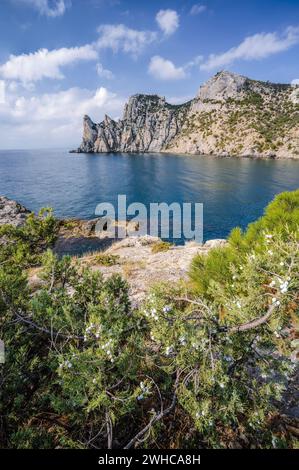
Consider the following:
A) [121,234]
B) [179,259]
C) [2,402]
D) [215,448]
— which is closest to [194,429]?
[215,448]

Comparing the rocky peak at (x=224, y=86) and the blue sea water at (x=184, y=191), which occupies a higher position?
the rocky peak at (x=224, y=86)

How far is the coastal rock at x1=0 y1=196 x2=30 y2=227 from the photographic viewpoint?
24678mm

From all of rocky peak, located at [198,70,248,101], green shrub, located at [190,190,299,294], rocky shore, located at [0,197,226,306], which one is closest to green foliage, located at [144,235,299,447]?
rocky shore, located at [0,197,226,306]

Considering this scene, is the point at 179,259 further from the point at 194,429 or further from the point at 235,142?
the point at 235,142

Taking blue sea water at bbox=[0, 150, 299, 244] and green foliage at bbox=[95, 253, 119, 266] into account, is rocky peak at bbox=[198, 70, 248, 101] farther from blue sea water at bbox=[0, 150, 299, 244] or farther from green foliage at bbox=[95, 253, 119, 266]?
green foliage at bbox=[95, 253, 119, 266]

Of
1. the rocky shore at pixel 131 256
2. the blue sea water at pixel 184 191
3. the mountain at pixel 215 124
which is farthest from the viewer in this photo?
the mountain at pixel 215 124

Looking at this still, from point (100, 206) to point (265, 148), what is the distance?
81.0 m

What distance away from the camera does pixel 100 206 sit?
39406mm

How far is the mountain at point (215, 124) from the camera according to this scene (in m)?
98.9
